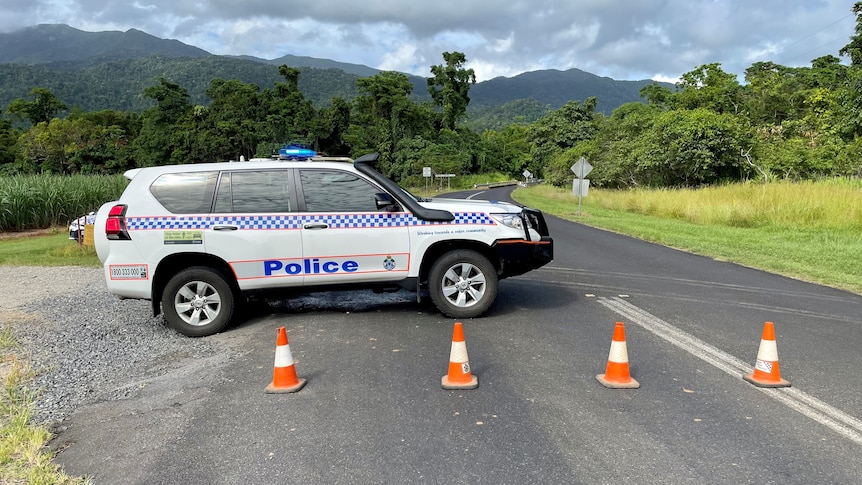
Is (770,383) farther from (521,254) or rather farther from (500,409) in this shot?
(521,254)

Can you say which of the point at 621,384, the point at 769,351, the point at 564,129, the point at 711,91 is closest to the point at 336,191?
the point at 621,384

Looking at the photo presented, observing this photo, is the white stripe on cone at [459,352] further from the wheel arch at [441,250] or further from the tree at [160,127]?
the tree at [160,127]

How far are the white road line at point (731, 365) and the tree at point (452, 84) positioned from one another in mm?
92293

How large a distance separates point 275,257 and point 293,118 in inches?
3171

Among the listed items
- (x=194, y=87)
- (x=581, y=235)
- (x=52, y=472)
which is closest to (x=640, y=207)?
(x=581, y=235)

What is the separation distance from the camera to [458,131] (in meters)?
101

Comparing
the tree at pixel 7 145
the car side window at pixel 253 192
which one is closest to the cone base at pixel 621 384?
the car side window at pixel 253 192

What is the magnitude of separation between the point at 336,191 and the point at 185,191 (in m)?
1.71

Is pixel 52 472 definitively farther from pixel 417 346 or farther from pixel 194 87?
pixel 194 87

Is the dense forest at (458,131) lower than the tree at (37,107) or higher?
lower

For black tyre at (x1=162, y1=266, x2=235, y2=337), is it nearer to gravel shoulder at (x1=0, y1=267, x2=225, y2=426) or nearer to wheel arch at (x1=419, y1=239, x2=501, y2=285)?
gravel shoulder at (x1=0, y1=267, x2=225, y2=426)

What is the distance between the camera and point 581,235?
17766 mm

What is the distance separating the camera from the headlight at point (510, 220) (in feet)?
23.0

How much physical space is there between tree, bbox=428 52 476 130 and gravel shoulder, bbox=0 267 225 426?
91339 millimetres
